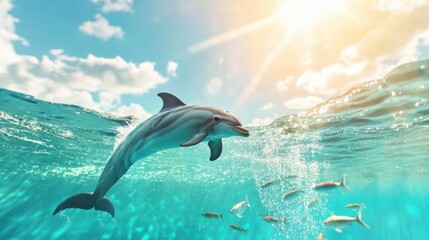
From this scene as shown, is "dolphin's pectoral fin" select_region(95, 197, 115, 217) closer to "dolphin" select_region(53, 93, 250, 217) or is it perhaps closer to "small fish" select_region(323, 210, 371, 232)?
"dolphin" select_region(53, 93, 250, 217)

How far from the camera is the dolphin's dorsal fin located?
17.8 feet

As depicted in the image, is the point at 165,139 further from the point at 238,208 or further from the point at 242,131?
the point at 238,208

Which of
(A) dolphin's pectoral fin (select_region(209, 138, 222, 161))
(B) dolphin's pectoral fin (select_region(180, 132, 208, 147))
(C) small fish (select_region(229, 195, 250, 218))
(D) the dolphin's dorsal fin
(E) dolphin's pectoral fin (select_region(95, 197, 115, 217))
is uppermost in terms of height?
(D) the dolphin's dorsal fin

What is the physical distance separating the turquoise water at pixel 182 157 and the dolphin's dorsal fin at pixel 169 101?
634 centimetres

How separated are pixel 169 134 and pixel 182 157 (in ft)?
64.2

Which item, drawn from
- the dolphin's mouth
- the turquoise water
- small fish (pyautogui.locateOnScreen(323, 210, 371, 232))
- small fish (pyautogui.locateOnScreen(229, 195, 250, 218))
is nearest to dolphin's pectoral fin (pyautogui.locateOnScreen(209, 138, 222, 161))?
the dolphin's mouth

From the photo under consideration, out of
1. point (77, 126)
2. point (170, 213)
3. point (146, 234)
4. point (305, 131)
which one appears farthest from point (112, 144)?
point (305, 131)

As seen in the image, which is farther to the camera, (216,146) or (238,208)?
(238,208)

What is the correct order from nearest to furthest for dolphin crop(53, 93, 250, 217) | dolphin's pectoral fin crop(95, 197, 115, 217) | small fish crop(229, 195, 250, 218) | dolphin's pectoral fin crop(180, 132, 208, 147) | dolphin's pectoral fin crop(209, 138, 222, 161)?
dolphin's pectoral fin crop(180, 132, 208, 147) < dolphin crop(53, 93, 250, 217) < dolphin's pectoral fin crop(209, 138, 222, 161) < dolphin's pectoral fin crop(95, 197, 115, 217) < small fish crop(229, 195, 250, 218)

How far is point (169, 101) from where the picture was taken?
18.1ft

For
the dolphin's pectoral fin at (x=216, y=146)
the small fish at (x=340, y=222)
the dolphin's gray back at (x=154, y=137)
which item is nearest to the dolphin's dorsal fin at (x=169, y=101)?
the dolphin's gray back at (x=154, y=137)

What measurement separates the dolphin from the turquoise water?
6.46 m

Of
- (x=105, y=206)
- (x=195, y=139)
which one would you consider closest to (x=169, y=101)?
(x=195, y=139)

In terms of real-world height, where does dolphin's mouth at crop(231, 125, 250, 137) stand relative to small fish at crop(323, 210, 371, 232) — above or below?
above
